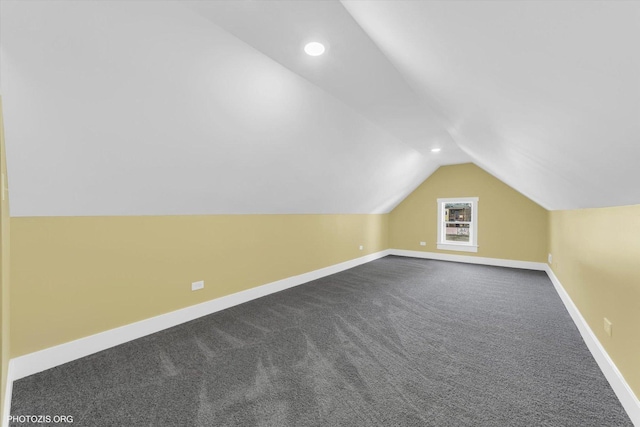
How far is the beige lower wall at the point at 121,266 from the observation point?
7.07 ft

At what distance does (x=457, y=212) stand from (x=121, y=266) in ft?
23.3

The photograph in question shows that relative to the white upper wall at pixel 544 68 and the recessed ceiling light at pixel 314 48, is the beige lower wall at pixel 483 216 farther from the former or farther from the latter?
the recessed ceiling light at pixel 314 48

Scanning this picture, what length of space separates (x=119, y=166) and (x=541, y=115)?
2.92 metres

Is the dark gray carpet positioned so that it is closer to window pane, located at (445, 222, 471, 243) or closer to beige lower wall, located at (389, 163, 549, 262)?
beige lower wall, located at (389, 163, 549, 262)

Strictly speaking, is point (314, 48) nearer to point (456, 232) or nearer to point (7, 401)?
point (7, 401)

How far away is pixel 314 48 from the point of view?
2008 millimetres

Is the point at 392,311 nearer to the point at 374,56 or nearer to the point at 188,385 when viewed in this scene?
the point at 188,385

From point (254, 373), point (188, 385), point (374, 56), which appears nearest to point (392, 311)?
point (254, 373)

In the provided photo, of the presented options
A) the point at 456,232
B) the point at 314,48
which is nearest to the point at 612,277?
the point at 314,48

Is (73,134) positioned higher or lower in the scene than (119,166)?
higher

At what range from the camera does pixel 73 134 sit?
1867 millimetres

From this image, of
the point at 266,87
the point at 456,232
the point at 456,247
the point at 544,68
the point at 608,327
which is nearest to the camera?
the point at 544,68

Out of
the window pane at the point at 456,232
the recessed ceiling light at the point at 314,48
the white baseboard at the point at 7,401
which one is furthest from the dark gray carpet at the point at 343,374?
the window pane at the point at 456,232

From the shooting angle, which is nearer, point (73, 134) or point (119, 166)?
point (73, 134)
